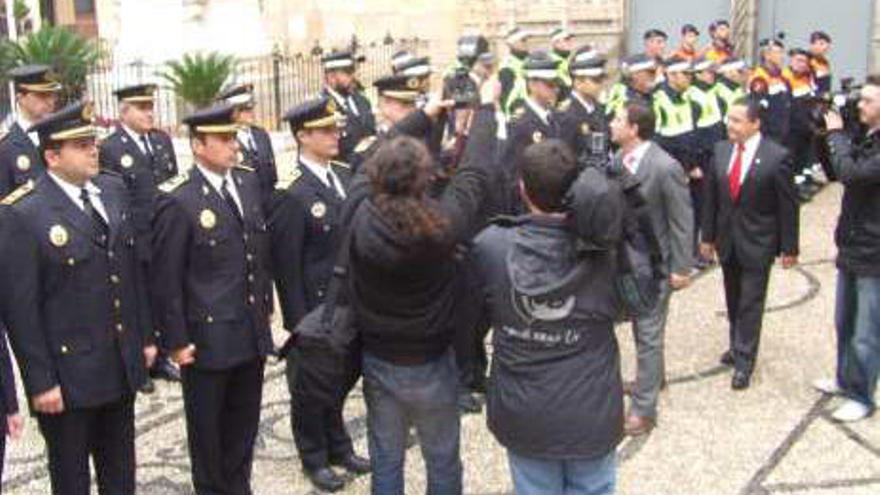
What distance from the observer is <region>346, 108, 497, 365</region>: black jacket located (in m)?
3.77

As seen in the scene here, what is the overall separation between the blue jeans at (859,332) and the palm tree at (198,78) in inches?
375

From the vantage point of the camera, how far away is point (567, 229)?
11.7 ft

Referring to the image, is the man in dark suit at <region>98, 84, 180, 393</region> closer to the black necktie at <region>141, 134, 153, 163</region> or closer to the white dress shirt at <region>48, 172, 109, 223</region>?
the black necktie at <region>141, 134, 153, 163</region>

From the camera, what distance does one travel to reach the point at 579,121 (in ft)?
25.7

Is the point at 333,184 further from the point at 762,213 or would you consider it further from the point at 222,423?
the point at 762,213

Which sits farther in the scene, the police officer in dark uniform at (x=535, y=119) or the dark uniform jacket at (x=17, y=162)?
the police officer in dark uniform at (x=535, y=119)

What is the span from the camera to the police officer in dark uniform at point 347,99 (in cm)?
849

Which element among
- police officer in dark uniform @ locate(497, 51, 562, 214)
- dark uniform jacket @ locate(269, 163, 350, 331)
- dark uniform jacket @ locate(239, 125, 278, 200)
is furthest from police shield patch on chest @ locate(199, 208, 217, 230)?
dark uniform jacket @ locate(239, 125, 278, 200)

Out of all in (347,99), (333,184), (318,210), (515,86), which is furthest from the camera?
(515,86)

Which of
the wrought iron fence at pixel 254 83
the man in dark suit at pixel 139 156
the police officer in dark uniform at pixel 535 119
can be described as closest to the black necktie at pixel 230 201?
the man in dark suit at pixel 139 156

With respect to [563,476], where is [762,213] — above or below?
above

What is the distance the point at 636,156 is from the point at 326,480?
252 centimetres

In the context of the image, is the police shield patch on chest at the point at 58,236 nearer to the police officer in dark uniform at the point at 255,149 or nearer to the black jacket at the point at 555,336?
the black jacket at the point at 555,336

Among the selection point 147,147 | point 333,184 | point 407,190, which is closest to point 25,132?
point 147,147
